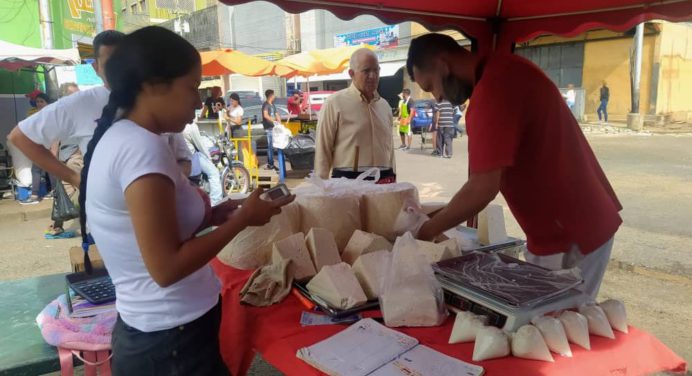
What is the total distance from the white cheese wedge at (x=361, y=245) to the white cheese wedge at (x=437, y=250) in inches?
5.3

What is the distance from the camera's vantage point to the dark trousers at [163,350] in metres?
1.16

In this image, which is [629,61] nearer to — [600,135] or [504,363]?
[600,135]

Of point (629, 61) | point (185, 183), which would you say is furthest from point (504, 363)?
point (629, 61)

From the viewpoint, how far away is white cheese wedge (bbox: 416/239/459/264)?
1.65m

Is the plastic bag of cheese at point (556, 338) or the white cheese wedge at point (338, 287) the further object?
the white cheese wedge at point (338, 287)

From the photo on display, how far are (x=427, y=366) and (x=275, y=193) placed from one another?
0.56 meters

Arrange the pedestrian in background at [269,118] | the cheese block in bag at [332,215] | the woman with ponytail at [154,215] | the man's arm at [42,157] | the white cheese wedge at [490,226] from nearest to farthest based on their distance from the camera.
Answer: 1. the woman with ponytail at [154,215]
2. the cheese block in bag at [332,215]
3. the white cheese wedge at [490,226]
4. the man's arm at [42,157]
5. the pedestrian in background at [269,118]

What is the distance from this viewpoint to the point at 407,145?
41.8 ft

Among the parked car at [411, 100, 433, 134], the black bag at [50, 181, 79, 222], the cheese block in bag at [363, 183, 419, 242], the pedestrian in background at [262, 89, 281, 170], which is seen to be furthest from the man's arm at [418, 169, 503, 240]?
the parked car at [411, 100, 433, 134]

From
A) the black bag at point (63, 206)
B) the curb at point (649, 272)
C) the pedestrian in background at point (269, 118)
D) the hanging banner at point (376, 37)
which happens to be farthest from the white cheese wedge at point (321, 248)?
the hanging banner at point (376, 37)

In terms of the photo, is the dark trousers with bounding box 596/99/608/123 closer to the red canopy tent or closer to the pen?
the red canopy tent

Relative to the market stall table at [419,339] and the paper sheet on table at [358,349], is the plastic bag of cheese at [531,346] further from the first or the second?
the paper sheet on table at [358,349]

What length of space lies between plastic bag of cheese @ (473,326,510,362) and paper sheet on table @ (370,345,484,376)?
0.15ft

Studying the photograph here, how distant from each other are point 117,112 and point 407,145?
38.9 feet
